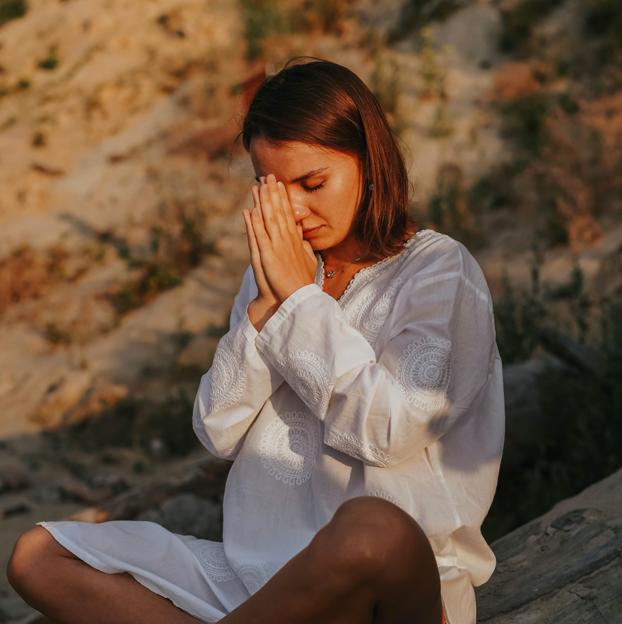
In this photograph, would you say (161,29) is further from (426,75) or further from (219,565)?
(219,565)

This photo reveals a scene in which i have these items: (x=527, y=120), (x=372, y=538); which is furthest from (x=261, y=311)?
(x=527, y=120)

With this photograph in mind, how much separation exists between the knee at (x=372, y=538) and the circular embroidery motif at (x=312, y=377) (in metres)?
0.39

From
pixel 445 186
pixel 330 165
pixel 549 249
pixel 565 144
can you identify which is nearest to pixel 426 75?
pixel 445 186

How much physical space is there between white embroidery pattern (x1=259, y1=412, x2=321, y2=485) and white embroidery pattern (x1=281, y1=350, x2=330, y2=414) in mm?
166

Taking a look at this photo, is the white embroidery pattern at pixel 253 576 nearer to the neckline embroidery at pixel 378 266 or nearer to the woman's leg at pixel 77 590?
the woman's leg at pixel 77 590

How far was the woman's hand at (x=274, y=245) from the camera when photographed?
2365 millimetres

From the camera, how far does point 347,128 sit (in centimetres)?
244

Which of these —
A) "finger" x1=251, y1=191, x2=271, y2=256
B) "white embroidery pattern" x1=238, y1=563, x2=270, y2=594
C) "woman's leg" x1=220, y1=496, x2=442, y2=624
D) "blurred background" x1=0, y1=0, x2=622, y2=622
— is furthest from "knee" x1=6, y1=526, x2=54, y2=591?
"blurred background" x1=0, y1=0, x2=622, y2=622

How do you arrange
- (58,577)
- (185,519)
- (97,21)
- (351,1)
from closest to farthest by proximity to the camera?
(58,577), (185,519), (351,1), (97,21)

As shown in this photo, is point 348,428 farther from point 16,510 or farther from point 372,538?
point 16,510

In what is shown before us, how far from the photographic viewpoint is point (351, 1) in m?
12.5

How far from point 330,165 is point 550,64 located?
26.6 ft

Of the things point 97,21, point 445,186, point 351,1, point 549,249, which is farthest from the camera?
point 97,21

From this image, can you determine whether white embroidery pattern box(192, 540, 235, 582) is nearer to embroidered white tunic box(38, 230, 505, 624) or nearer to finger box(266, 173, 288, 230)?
embroidered white tunic box(38, 230, 505, 624)
